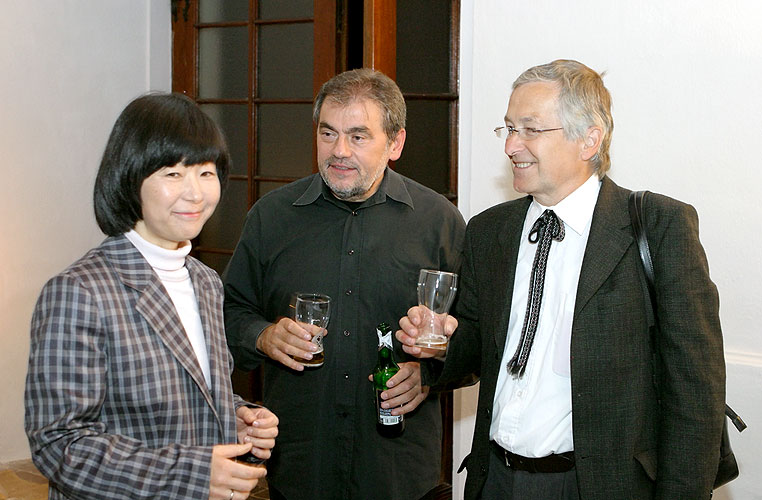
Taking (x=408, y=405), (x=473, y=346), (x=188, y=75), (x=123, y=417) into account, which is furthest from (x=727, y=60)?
(x=188, y=75)

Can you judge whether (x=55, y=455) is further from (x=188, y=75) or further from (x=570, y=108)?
(x=188, y=75)

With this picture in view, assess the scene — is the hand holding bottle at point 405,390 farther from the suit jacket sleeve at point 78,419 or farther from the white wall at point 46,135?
the white wall at point 46,135

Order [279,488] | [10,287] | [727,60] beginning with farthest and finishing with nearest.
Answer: [10,287]
[727,60]
[279,488]

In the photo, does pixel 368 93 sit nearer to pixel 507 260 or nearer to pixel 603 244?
pixel 507 260

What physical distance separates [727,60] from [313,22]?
271 cm

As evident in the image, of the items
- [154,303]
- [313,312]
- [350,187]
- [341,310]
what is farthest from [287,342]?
[154,303]

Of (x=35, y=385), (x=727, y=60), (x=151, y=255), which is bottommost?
(x=35, y=385)

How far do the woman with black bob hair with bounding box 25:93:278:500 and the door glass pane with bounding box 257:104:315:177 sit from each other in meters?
3.45

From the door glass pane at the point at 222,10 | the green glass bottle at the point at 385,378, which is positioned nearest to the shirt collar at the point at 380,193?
the green glass bottle at the point at 385,378

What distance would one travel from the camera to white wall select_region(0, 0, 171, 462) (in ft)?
15.7

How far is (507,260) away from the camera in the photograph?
2.24m

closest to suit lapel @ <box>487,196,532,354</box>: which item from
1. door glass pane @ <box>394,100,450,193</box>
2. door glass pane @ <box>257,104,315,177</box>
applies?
door glass pane @ <box>394,100,450,193</box>

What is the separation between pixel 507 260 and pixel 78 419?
120 centimetres

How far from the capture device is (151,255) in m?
1.70
